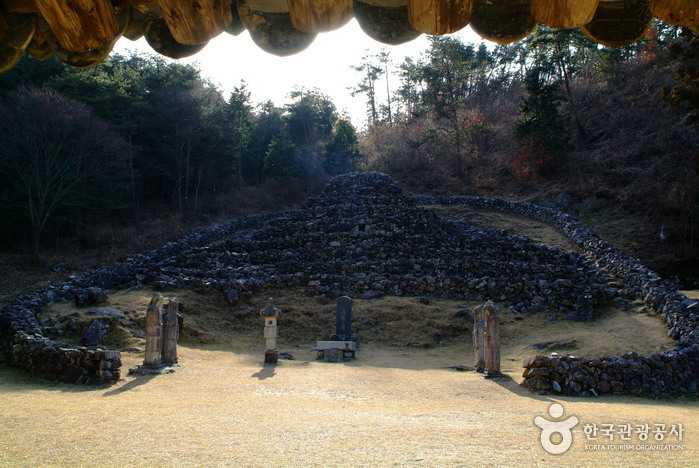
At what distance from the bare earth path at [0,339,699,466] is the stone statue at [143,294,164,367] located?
511mm

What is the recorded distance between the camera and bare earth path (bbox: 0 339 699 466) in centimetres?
358

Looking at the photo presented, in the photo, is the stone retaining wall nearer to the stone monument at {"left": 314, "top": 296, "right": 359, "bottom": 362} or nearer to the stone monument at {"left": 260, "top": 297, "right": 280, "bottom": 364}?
the stone monument at {"left": 260, "top": 297, "right": 280, "bottom": 364}

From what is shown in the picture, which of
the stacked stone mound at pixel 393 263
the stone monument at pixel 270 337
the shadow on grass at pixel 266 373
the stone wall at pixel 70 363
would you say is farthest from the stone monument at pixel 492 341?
the stone wall at pixel 70 363

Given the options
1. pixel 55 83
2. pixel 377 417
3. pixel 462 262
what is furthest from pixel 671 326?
pixel 55 83

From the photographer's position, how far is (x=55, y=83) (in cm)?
2888

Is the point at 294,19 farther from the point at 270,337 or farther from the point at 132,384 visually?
the point at 270,337

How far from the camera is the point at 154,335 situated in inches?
352

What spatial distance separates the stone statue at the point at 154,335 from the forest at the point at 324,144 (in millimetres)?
15875

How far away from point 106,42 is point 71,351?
827cm

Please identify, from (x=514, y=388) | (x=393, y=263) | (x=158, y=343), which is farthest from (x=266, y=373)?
(x=393, y=263)

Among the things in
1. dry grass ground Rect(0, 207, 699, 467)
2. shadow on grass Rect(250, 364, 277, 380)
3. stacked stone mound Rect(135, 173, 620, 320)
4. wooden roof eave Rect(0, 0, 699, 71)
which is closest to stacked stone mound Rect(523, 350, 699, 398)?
dry grass ground Rect(0, 207, 699, 467)

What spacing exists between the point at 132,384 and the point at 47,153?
20179 mm

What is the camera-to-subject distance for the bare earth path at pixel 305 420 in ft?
11.8

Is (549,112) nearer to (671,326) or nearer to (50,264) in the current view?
(671,326)
